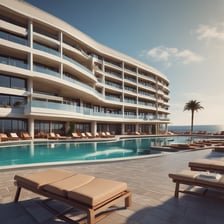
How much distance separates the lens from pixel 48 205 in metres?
3.47


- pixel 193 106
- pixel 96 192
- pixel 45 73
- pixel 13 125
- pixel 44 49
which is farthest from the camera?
pixel 193 106

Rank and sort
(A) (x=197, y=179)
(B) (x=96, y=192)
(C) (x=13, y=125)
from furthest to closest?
(C) (x=13, y=125), (A) (x=197, y=179), (B) (x=96, y=192)

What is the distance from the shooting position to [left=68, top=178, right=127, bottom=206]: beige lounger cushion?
2541mm

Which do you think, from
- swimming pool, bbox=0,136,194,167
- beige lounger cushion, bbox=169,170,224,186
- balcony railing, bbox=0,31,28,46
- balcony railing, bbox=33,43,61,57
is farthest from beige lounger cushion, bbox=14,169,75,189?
balcony railing, bbox=33,43,61,57

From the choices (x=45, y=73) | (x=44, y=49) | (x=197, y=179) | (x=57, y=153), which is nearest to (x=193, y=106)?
(x=45, y=73)

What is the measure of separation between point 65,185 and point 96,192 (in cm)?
59

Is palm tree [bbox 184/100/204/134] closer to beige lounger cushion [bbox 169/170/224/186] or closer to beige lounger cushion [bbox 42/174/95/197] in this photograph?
beige lounger cushion [bbox 169/170/224/186]

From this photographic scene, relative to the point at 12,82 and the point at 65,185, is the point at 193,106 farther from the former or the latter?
the point at 65,185

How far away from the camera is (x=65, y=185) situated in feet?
9.78

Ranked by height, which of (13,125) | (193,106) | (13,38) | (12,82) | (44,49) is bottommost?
(13,125)

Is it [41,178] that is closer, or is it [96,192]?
[96,192]

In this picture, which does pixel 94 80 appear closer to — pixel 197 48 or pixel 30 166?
pixel 197 48

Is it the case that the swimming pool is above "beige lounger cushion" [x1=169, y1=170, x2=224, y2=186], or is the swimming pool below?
below

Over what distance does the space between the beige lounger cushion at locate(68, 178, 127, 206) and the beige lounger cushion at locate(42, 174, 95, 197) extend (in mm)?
117
